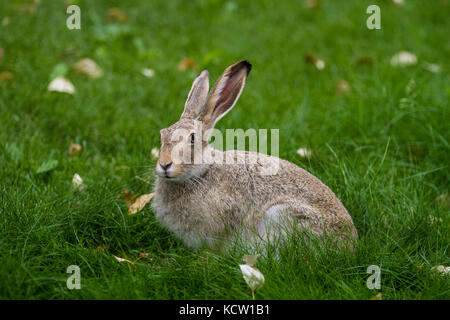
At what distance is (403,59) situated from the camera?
685 cm

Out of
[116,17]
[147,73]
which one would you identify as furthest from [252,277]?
[116,17]

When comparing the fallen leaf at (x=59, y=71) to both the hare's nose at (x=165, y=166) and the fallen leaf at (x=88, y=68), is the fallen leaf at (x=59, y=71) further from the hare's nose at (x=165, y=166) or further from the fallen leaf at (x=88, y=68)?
the hare's nose at (x=165, y=166)

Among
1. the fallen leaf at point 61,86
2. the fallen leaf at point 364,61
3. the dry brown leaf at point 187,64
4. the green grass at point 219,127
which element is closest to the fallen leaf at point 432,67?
the green grass at point 219,127

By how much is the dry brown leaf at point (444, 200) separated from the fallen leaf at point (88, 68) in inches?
157

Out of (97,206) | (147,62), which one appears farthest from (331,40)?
(97,206)

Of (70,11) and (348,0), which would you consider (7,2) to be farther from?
(348,0)

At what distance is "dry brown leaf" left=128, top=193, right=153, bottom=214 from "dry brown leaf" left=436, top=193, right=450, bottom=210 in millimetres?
2396

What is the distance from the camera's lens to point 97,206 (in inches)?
156

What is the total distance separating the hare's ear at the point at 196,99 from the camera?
13.2 feet

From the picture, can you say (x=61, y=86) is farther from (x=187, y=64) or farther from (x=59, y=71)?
(x=187, y=64)

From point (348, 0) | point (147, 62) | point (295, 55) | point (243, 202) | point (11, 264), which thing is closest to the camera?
point (11, 264)

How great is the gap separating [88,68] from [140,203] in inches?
102

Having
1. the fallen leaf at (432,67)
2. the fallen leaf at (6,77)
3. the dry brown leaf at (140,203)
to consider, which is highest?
the fallen leaf at (432,67)
